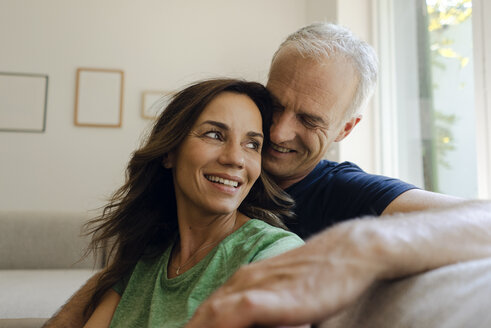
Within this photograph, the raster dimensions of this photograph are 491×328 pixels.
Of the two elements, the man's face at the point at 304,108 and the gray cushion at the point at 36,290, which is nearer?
the man's face at the point at 304,108

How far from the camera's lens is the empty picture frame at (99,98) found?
4.08 m

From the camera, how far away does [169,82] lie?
167 inches

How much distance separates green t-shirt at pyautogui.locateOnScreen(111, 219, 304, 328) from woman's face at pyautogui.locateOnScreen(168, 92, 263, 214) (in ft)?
0.36

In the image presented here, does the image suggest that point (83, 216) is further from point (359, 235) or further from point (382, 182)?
point (359, 235)

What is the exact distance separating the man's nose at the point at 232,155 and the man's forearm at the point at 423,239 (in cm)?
59

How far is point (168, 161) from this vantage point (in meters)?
1.39

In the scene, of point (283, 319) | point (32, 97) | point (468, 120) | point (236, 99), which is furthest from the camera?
point (32, 97)

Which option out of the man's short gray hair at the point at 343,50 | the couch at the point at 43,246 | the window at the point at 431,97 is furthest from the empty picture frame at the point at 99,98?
the man's short gray hair at the point at 343,50

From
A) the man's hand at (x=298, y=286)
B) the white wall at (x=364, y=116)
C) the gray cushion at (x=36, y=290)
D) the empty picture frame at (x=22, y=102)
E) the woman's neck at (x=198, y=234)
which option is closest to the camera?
the man's hand at (x=298, y=286)

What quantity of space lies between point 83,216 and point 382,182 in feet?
8.45

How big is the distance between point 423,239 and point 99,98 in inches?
153

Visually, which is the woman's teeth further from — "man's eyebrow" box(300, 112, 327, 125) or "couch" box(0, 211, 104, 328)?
"couch" box(0, 211, 104, 328)

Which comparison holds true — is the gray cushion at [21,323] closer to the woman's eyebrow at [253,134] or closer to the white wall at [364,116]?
the woman's eyebrow at [253,134]

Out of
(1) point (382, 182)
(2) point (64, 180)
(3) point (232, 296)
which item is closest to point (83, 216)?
(2) point (64, 180)
